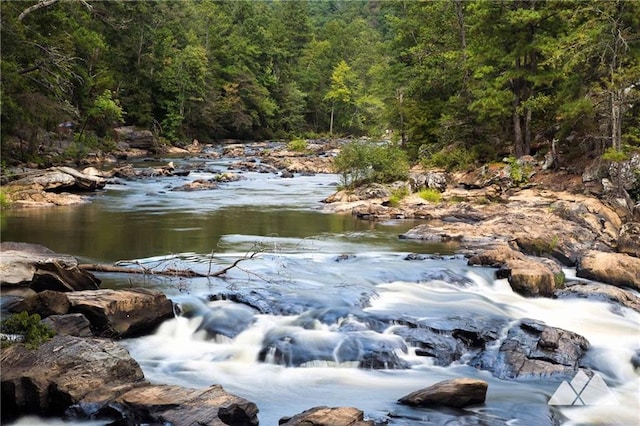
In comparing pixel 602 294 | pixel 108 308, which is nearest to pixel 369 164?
pixel 602 294

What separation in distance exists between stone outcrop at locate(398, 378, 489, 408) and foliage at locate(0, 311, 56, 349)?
446 centimetres

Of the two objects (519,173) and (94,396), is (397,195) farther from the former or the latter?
(94,396)

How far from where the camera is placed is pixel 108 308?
346 inches

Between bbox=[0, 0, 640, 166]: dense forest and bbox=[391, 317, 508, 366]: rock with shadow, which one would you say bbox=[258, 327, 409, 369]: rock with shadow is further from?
bbox=[0, 0, 640, 166]: dense forest

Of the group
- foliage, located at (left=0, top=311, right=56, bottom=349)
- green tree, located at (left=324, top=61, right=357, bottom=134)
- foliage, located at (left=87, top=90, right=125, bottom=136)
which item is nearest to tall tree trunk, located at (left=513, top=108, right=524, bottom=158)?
foliage, located at (left=0, top=311, right=56, bottom=349)

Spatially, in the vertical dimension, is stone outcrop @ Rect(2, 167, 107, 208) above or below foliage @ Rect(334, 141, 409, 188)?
below

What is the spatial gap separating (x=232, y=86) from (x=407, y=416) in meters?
59.1

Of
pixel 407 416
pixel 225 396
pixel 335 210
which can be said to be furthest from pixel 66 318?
pixel 335 210

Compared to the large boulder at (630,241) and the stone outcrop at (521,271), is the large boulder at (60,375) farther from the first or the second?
the large boulder at (630,241)

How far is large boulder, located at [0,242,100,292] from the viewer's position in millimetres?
9641

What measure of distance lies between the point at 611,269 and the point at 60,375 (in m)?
10.7

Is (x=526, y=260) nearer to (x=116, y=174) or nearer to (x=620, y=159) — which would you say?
(x=620, y=159)

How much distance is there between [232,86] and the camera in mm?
63219

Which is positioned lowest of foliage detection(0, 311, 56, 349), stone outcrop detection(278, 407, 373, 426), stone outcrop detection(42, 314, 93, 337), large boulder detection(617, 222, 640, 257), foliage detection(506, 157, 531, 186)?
stone outcrop detection(278, 407, 373, 426)
